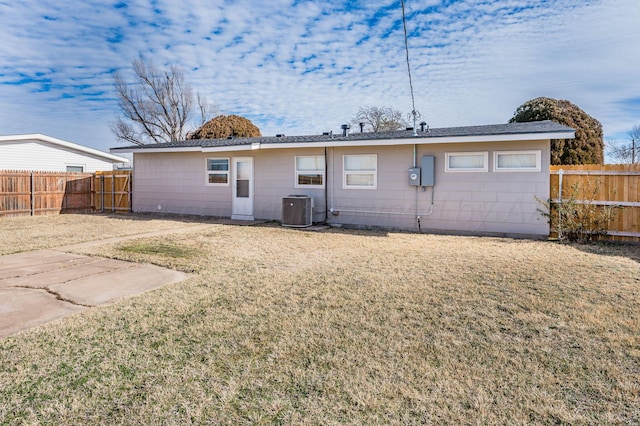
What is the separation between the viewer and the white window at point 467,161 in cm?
952

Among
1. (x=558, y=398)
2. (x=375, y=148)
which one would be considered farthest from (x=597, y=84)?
(x=558, y=398)

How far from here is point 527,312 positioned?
3.95 meters

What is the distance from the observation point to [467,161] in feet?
31.9

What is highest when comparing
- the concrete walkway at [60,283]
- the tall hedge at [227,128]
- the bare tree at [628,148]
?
the tall hedge at [227,128]

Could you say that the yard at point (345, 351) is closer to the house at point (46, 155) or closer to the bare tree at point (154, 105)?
the house at point (46, 155)

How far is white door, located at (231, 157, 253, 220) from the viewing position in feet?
41.1

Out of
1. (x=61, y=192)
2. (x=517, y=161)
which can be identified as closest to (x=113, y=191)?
(x=61, y=192)

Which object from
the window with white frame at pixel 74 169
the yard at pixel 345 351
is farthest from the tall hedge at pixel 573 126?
the window with white frame at pixel 74 169

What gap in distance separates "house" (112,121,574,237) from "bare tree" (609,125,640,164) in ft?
67.0

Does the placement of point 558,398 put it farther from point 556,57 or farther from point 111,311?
point 556,57

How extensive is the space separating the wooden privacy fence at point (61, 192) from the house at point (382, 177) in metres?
2.44

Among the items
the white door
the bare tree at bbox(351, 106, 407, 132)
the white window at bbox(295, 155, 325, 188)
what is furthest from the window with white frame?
the bare tree at bbox(351, 106, 407, 132)

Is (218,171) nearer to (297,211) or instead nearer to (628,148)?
(297,211)

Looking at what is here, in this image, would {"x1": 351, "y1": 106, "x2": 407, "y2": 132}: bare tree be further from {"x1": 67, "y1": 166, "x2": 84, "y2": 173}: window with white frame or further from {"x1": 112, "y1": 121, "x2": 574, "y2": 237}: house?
{"x1": 67, "y1": 166, "x2": 84, "y2": 173}: window with white frame
